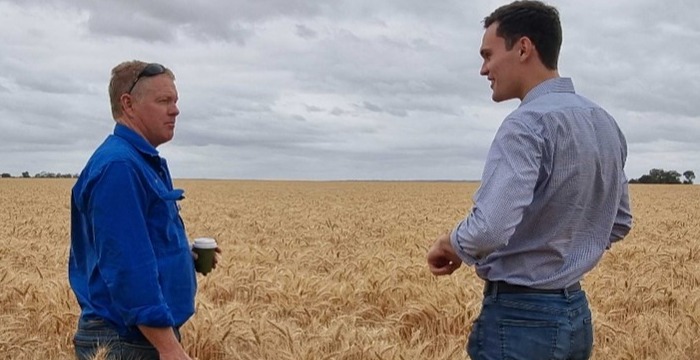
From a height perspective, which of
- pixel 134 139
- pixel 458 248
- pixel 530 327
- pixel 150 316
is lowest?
pixel 150 316

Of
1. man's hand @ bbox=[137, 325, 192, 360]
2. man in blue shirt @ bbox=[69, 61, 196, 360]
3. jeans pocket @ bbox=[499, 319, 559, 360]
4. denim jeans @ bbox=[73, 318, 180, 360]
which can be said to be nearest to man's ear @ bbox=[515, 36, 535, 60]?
jeans pocket @ bbox=[499, 319, 559, 360]

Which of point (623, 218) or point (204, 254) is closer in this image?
point (623, 218)

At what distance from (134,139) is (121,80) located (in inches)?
8.9

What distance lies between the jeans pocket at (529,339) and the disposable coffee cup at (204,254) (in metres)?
1.35

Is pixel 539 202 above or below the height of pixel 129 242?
above

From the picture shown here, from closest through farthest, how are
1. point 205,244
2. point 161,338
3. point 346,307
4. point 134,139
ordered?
point 161,338 < point 134,139 < point 205,244 < point 346,307

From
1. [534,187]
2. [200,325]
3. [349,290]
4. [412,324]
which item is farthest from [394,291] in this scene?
[534,187]

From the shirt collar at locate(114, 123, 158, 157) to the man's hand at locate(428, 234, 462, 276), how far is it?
1.08m

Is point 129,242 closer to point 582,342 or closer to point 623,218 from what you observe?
point 582,342

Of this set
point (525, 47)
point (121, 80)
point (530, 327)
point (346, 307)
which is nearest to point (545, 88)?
point (525, 47)

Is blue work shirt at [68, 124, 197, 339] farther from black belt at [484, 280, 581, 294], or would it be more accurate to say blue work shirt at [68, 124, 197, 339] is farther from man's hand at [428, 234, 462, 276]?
black belt at [484, 280, 581, 294]

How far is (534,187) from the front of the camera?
2.34 metres

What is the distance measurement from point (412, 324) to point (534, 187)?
314cm

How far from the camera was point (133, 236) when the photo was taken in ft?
8.69
